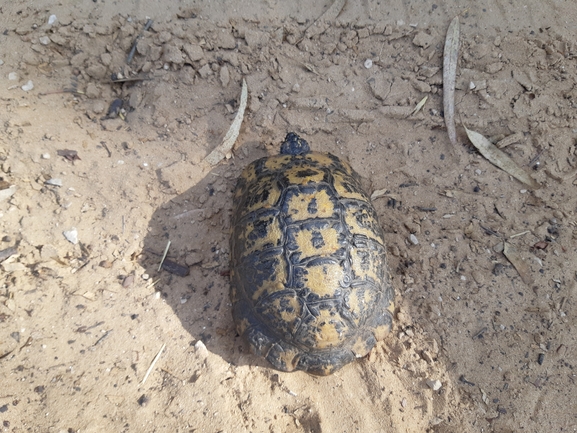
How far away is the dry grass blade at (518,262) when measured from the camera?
10.4 feet

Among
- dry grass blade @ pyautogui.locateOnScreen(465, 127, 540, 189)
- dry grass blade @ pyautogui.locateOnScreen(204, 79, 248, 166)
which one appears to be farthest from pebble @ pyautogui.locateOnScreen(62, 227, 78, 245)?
dry grass blade @ pyautogui.locateOnScreen(465, 127, 540, 189)

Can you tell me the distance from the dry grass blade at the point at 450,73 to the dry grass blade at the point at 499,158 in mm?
171

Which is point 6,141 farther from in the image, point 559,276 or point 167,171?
point 559,276

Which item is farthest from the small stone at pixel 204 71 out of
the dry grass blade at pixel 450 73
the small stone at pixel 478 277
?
the small stone at pixel 478 277

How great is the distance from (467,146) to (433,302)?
1.70 m

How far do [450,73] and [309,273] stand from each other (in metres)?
2.72

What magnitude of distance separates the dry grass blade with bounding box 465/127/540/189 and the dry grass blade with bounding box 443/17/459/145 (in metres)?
0.17

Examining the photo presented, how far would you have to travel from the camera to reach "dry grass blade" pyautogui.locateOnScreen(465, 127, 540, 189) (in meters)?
3.57

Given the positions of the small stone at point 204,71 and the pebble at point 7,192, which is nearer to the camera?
the pebble at point 7,192

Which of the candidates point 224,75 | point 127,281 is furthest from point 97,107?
point 127,281

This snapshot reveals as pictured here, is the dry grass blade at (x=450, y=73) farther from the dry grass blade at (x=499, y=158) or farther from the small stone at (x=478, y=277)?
the small stone at (x=478, y=277)

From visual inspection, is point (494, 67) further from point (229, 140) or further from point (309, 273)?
point (309, 273)

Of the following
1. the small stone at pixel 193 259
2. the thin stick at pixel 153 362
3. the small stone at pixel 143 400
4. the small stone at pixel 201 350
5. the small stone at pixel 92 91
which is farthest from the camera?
the small stone at pixel 92 91

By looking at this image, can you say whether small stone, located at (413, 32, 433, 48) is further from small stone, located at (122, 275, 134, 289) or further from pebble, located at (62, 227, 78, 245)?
pebble, located at (62, 227, 78, 245)
